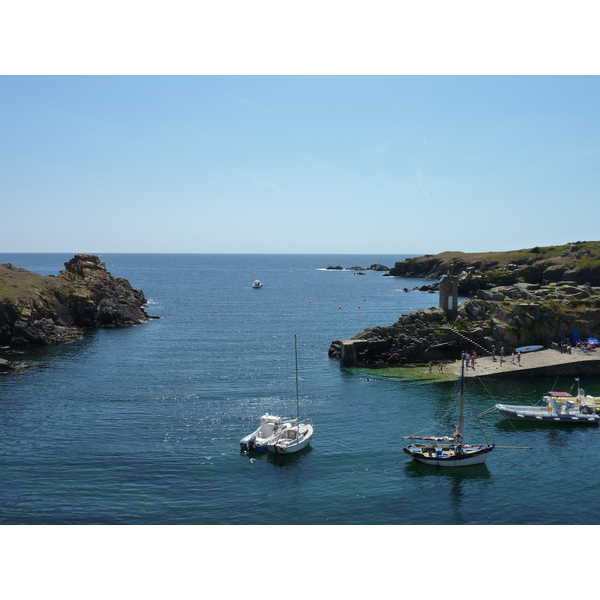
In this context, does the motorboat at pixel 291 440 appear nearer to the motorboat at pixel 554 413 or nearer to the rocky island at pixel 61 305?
the motorboat at pixel 554 413

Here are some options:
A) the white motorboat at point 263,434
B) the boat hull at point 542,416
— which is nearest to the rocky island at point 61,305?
the white motorboat at point 263,434

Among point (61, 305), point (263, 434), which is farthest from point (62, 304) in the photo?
point (263, 434)

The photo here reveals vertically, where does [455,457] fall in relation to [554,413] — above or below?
below

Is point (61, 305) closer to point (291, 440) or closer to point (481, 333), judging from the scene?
point (291, 440)

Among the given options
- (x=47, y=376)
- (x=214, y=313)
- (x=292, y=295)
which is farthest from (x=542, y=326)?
(x=292, y=295)

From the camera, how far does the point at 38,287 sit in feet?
316

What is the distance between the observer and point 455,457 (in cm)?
4059

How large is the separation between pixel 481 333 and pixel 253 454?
4166 cm

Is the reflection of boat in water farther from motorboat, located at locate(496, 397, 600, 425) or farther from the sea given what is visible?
the sea

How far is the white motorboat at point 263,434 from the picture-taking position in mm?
43281

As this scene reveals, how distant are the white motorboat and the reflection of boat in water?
22094 mm

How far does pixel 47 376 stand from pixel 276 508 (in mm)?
43461

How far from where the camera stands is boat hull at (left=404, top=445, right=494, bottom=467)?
4053 centimetres

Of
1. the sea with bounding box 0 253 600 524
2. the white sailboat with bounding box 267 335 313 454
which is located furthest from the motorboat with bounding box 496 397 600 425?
the white sailboat with bounding box 267 335 313 454
